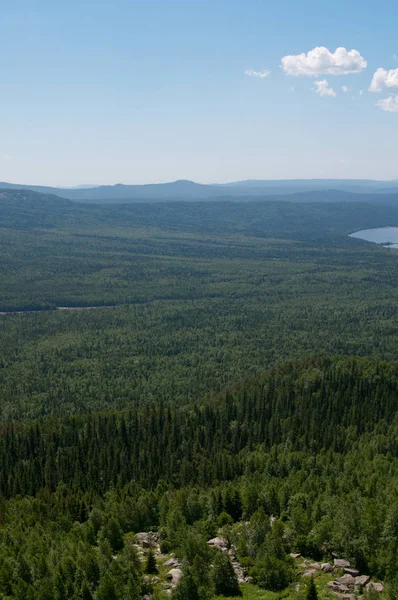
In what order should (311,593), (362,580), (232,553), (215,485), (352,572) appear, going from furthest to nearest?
(215,485) → (232,553) → (352,572) → (362,580) → (311,593)

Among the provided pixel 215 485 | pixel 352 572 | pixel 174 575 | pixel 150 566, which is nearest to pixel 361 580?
pixel 352 572

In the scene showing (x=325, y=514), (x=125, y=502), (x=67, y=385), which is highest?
(x=325, y=514)

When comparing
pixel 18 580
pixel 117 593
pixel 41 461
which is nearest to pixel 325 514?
pixel 117 593

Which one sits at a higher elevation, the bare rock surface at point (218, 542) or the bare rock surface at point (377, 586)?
the bare rock surface at point (377, 586)

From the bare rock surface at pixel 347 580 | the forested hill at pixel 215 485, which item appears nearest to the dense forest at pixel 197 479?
the forested hill at pixel 215 485

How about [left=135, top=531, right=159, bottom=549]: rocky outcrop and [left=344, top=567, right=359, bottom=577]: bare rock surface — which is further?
[left=135, top=531, right=159, bottom=549]: rocky outcrop

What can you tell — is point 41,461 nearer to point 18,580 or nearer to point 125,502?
point 125,502

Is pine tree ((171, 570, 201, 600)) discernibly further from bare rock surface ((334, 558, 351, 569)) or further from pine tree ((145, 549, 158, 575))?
bare rock surface ((334, 558, 351, 569))

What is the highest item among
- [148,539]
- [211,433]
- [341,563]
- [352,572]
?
[352,572]

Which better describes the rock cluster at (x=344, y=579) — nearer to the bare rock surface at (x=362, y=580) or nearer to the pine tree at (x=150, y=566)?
the bare rock surface at (x=362, y=580)

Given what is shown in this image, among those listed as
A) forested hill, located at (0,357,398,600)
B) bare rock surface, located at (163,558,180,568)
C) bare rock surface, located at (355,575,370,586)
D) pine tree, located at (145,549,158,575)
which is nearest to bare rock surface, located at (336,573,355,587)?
bare rock surface, located at (355,575,370,586)

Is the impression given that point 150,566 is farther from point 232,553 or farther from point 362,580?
point 362,580
